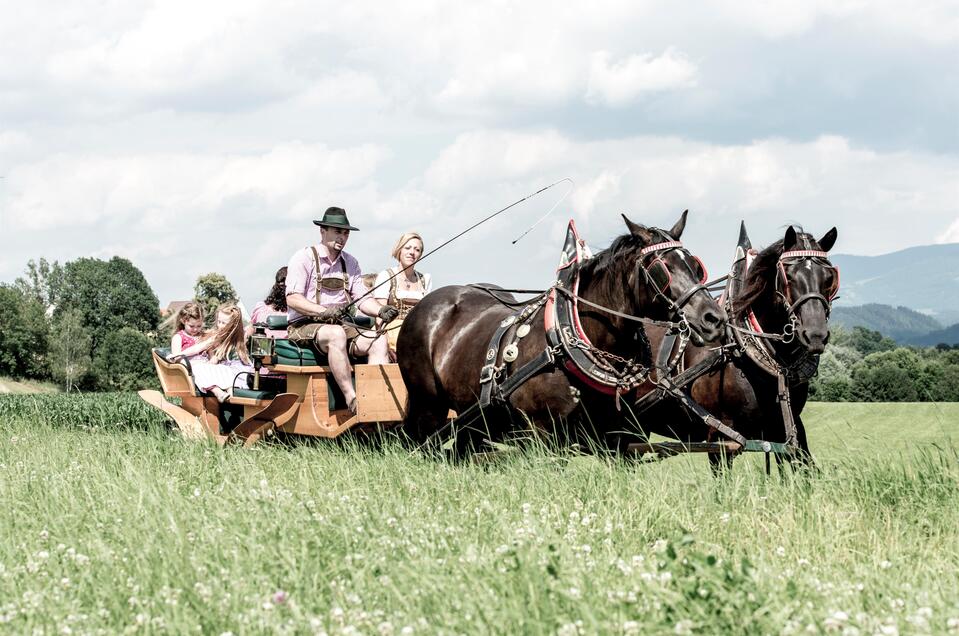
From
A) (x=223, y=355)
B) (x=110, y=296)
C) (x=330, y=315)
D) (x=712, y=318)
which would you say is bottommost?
(x=712, y=318)

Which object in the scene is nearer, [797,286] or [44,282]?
Answer: [797,286]

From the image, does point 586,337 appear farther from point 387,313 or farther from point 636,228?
point 387,313

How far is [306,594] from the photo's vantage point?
3777 millimetres

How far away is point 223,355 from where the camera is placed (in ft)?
31.9

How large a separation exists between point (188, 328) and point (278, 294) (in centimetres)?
94

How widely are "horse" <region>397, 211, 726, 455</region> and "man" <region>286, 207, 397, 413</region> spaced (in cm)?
115

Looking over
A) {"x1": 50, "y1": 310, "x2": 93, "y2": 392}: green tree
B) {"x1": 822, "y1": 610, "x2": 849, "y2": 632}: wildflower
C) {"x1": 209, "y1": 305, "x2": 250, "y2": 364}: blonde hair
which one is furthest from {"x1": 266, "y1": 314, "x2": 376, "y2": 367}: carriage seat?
{"x1": 50, "y1": 310, "x2": 93, "y2": 392}: green tree

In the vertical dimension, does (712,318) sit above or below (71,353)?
below

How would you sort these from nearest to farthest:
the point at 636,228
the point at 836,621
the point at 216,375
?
1. the point at 836,621
2. the point at 636,228
3. the point at 216,375

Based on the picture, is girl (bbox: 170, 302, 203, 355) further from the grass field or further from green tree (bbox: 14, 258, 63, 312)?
green tree (bbox: 14, 258, 63, 312)

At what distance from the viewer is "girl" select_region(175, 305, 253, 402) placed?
933 cm

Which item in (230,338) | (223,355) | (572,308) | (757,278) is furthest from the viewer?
(230,338)

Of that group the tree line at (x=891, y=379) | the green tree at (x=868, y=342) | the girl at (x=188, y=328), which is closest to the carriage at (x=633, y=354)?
the girl at (x=188, y=328)

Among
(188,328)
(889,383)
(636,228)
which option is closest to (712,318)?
(636,228)
